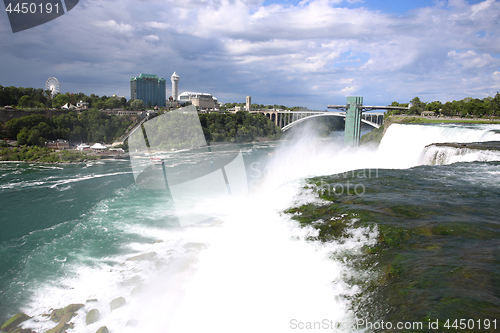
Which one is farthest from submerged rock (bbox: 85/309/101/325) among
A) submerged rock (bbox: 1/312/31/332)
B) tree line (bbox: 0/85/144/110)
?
tree line (bbox: 0/85/144/110)

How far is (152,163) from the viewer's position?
22.4 meters

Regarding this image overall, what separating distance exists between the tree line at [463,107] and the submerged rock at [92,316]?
28.0 m

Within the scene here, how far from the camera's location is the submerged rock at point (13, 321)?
4.75 m

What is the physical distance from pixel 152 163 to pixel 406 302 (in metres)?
21.8

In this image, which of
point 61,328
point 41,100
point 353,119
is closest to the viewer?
point 61,328

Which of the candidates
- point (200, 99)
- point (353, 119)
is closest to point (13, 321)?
point (353, 119)

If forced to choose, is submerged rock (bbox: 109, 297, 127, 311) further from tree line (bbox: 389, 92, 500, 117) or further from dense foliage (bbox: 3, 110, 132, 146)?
dense foliage (bbox: 3, 110, 132, 146)

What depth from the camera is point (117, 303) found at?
16.0 feet

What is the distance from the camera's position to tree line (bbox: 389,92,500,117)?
2192 cm

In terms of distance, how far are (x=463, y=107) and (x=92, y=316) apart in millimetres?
31201
